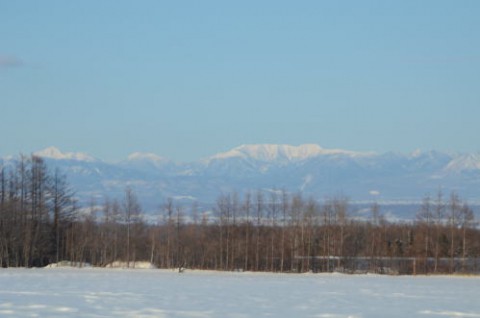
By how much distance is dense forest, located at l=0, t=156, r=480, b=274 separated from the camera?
59719 millimetres

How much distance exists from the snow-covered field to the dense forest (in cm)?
2447

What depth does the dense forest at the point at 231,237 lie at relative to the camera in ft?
196

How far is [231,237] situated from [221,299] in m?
38.8

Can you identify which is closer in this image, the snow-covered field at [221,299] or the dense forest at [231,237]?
the snow-covered field at [221,299]

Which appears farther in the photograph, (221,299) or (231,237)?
(231,237)

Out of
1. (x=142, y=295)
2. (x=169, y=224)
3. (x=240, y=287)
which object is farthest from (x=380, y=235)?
(x=142, y=295)

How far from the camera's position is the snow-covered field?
22516mm

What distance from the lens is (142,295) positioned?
2731 centimetres

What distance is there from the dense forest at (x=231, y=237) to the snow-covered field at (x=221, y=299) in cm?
2447

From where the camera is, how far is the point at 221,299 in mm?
26688

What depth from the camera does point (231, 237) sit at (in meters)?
65.5

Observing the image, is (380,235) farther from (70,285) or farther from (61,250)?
(70,285)

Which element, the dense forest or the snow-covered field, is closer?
the snow-covered field

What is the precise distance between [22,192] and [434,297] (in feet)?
137
